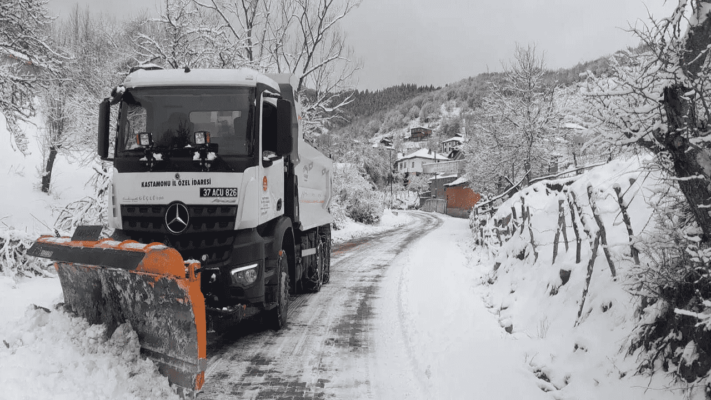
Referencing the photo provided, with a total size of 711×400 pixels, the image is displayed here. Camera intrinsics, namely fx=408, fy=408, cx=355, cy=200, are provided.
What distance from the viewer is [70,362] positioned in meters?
3.28

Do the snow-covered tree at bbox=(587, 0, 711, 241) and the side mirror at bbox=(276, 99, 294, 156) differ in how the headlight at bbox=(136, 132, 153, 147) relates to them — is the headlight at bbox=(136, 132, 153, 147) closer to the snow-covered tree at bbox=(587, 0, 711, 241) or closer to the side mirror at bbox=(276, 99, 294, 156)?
the side mirror at bbox=(276, 99, 294, 156)

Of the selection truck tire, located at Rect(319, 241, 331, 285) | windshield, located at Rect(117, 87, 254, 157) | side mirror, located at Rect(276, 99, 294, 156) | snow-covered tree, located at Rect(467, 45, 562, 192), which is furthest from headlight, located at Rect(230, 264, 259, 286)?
snow-covered tree, located at Rect(467, 45, 562, 192)

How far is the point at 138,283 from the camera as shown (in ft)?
11.8

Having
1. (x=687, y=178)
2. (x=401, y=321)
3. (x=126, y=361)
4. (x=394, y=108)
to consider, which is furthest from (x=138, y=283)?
(x=394, y=108)

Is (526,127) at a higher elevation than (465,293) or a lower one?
higher

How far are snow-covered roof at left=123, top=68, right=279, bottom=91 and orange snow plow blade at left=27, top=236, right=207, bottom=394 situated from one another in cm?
204

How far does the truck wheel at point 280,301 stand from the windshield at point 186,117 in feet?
5.02

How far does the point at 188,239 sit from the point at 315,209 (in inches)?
152

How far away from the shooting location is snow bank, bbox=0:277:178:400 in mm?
3021

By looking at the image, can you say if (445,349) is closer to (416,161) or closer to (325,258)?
(325,258)

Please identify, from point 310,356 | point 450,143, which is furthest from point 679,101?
point 450,143

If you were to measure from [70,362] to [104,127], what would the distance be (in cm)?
297

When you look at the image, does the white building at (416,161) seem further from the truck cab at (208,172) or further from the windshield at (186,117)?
the windshield at (186,117)

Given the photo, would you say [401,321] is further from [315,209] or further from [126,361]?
[126,361]
